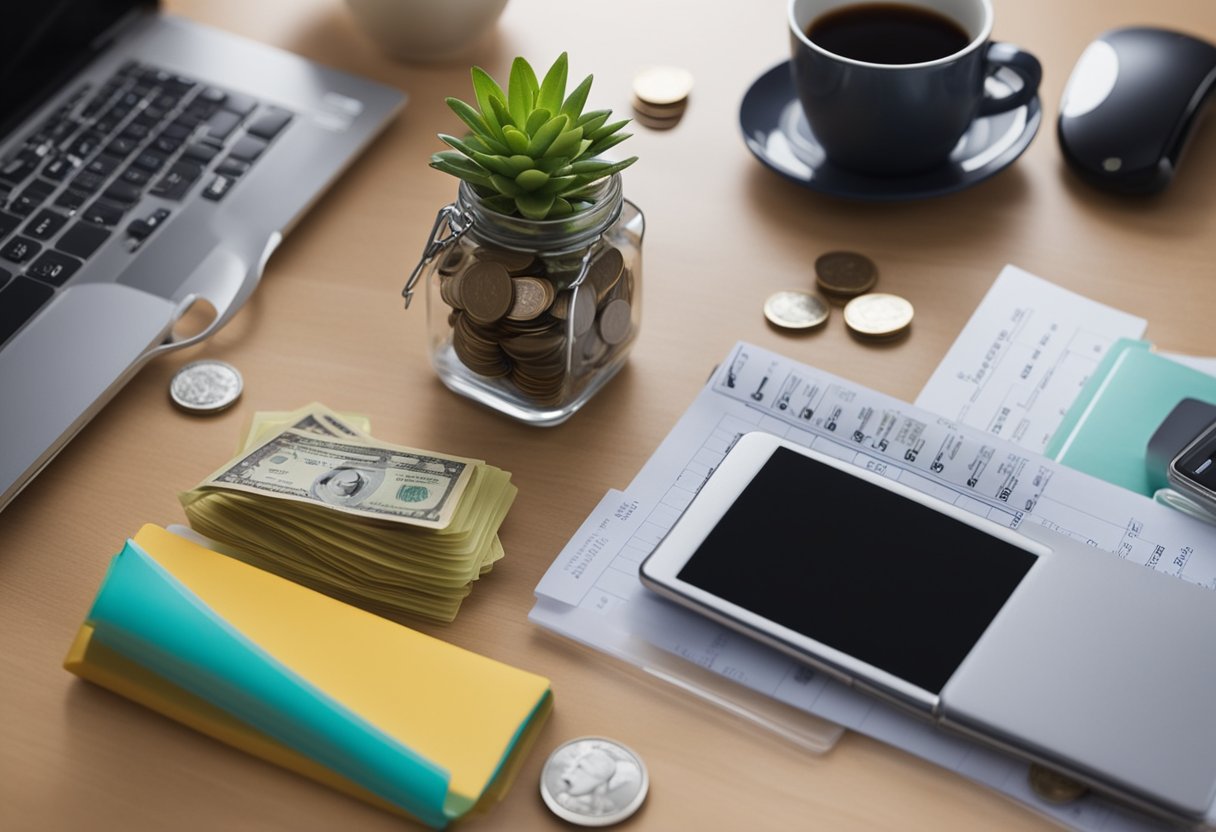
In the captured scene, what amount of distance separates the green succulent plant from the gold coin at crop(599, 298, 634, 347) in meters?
0.07

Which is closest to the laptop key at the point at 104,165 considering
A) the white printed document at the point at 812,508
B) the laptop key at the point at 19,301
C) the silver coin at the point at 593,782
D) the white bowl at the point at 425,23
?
the laptop key at the point at 19,301

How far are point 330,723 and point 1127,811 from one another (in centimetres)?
39

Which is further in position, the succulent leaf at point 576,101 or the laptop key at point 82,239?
the laptop key at point 82,239

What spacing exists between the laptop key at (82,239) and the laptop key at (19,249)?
0.6 inches

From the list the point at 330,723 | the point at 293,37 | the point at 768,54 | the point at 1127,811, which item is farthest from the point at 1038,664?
the point at 293,37

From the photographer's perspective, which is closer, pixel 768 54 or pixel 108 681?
pixel 108 681

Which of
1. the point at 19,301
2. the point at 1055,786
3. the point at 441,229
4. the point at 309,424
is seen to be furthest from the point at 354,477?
the point at 1055,786

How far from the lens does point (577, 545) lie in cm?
77

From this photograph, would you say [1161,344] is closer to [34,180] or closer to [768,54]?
[768,54]

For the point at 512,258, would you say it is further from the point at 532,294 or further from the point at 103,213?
the point at 103,213

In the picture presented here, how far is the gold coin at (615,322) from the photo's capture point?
813 mm

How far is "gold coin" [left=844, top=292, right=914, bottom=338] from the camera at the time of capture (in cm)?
89

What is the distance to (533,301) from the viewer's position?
0.77 metres

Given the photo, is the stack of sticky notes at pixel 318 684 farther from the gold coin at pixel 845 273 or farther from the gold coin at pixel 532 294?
the gold coin at pixel 845 273
